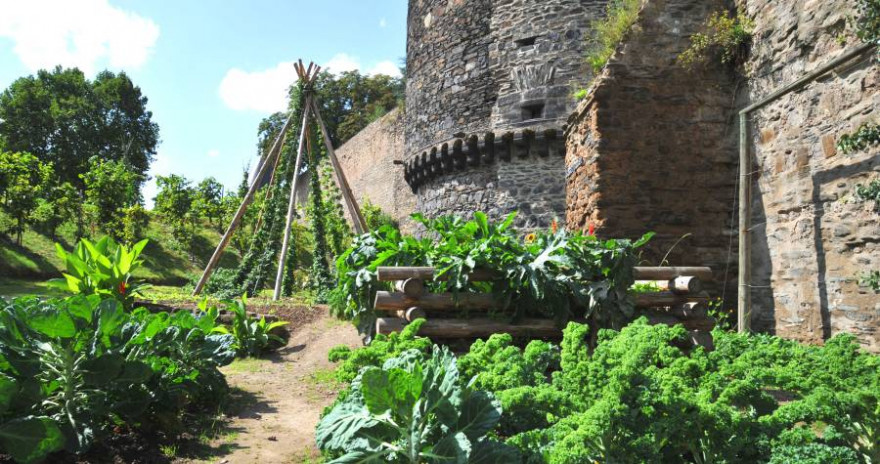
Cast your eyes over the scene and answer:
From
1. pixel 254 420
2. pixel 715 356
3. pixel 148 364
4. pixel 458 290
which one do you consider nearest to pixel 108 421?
pixel 148 364

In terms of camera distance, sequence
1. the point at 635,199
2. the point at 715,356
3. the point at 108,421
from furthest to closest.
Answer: the point at 635,199 → the point at 108,421 → the point at 715,356

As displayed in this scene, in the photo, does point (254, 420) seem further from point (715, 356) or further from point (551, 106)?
point (551, 106)

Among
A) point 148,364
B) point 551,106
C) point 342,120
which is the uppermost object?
point 342,120

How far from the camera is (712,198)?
18.7 feet

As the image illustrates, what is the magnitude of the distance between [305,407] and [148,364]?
1582 millimetres

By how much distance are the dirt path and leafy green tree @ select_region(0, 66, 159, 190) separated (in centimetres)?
2419

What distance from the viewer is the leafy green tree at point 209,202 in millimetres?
20155

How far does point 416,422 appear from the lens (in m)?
2.04

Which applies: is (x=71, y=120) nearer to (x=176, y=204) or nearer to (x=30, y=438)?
(x=176, y=204)

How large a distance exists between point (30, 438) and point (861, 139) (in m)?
4.95

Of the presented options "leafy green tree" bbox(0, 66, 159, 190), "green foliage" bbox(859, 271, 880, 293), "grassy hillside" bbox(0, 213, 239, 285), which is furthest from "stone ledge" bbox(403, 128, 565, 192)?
"leafy green tree" bbox(0, 66, 159, 190)

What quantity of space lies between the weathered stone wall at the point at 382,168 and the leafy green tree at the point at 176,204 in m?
6.06

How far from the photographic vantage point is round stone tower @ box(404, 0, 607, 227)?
1119 cm

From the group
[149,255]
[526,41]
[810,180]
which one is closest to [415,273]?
[810,180]
